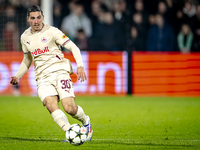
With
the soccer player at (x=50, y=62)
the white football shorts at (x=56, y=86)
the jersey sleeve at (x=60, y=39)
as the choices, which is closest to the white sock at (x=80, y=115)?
the soccer player at (x=50, y=62)

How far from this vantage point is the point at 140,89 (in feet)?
41.7

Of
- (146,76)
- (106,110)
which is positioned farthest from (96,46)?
(106,110)

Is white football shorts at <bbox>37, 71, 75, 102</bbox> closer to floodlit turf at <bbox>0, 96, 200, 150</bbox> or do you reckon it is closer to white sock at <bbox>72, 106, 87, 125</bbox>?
white sock at <bbox>72, 106, 87, 125</bbox>

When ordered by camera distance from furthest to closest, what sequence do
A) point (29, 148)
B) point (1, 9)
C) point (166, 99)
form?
1. point (1, 9)
2. point (166, 99)
3. point (29, 148)

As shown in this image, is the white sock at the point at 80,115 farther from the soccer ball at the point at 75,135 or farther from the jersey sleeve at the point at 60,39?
the jersey sleeve at the point at 60,39

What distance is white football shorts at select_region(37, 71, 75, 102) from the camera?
A: 5.27 m

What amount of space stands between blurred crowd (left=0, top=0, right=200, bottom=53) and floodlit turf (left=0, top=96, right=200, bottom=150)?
6.90ft

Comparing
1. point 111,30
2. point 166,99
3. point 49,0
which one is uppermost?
point 49,0

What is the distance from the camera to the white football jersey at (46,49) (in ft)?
17.8

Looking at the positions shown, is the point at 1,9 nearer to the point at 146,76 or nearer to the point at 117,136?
the point at 146,76

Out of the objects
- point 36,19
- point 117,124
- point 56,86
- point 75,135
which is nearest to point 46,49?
point 36,19

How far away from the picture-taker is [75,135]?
482cm

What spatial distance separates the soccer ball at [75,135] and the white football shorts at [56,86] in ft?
1.76

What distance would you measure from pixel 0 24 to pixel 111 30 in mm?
4435
